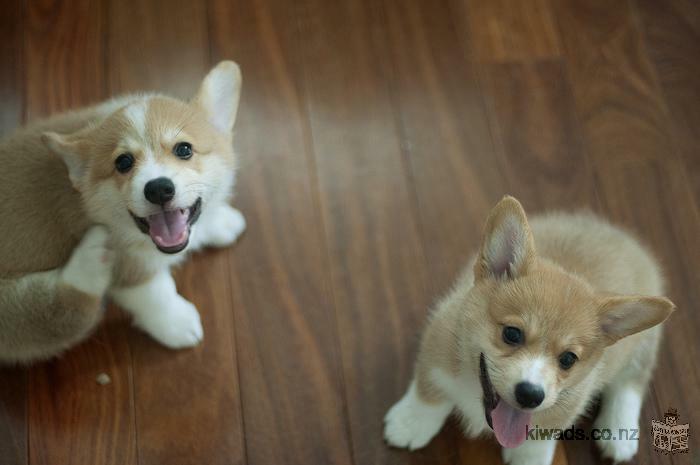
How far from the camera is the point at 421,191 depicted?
2.21 m

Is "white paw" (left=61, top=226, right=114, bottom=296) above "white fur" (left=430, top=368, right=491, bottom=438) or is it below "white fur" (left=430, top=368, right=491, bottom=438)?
above

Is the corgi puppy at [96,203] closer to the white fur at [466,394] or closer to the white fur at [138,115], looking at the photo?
the white fur at [138,115]

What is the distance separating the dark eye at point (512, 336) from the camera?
1401 mm

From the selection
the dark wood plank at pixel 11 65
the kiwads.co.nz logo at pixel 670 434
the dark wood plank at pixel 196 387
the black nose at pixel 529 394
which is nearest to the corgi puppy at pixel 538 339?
the black nose at pixel 529 394

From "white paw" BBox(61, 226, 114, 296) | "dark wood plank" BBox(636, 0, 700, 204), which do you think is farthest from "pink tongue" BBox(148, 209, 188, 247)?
"dark wood plank" BBox(636, 0, 700, 204)

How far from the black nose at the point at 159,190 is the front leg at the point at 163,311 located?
0.32 metres

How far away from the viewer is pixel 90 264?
1.69 metres

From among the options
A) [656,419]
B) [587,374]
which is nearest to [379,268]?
[587,374]

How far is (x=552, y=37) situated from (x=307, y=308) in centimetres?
134

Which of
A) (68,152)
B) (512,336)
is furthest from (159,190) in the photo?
(512,336)

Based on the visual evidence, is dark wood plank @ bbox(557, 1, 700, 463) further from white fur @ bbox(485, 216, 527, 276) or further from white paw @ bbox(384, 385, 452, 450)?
white fur @ bbox(485, 216, 527, 276)

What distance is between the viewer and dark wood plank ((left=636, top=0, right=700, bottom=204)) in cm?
233

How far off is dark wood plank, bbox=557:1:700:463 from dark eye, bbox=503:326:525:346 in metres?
0.81

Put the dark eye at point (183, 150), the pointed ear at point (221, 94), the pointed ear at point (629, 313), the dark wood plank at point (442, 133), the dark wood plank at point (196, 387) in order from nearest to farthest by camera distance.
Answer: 1. the pointed ear at point (629, 313)
2. the dark eye at point (183, 150)
3. the pointed ear at point (221, 94)
4. the dark wood plank at point (196, 387)
5. the dark wood plank at point (442, 133)
